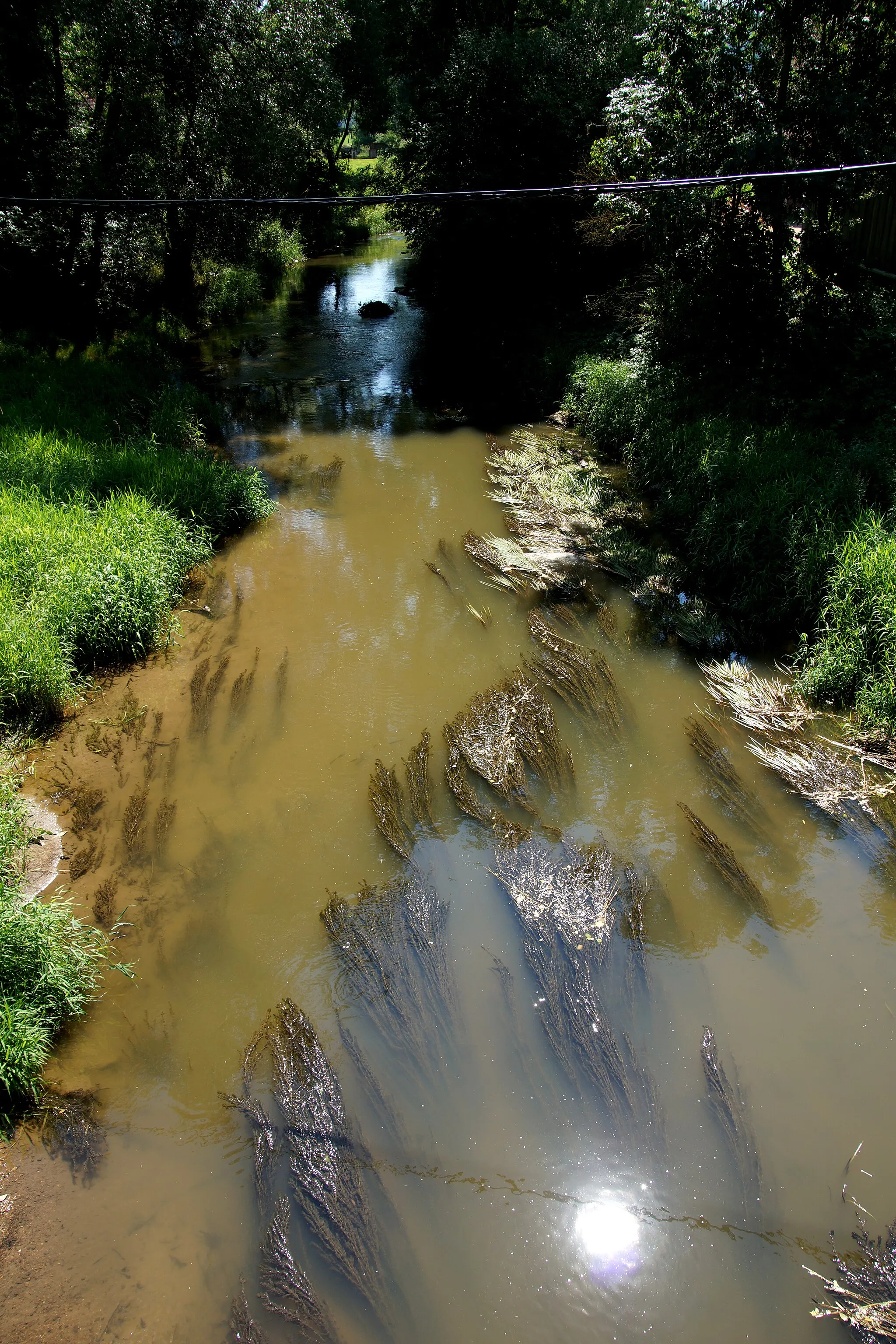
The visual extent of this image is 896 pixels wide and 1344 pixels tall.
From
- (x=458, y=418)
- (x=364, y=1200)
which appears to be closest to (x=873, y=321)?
(x=458, y=418)

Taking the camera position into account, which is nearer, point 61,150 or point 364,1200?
point 364,1200

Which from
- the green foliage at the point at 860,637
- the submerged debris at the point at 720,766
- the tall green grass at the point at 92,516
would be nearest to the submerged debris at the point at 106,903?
the tall green grass at the point at 92,516

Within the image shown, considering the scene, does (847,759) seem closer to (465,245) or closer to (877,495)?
(877,495)

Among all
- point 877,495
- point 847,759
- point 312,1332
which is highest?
point 877,495

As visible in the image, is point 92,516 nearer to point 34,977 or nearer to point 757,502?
point 34,977

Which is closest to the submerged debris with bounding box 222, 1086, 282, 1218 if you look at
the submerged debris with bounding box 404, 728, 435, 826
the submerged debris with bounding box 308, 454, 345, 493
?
the submerged debris with bounding box 404, 728, 435, 826

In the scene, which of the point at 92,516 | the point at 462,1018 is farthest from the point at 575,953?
the point at 92,516

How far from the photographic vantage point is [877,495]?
7.18m

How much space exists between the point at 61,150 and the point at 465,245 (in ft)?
26.0

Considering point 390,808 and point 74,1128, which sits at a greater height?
point 390,808

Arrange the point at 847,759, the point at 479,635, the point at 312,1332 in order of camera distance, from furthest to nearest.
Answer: the point at 479,635
the point at 847,759
the point at 312,1332

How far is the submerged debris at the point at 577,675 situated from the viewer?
232 inches

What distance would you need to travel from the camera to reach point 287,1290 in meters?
2.85

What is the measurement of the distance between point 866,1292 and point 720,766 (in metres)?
3.03
